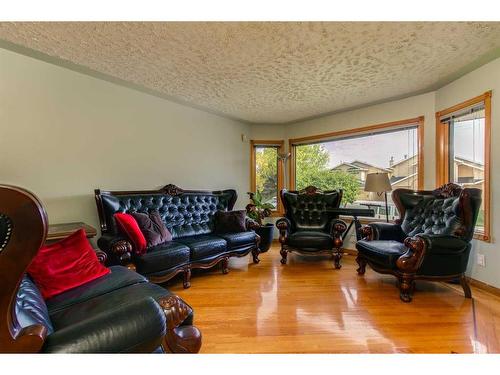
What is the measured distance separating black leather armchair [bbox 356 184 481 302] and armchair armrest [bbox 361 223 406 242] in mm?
122

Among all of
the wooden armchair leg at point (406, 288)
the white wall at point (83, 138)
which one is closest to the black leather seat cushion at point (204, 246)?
the white wall at point (83, 138)

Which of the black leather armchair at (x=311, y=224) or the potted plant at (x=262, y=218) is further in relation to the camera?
the potted plant at (x=262, y=218)

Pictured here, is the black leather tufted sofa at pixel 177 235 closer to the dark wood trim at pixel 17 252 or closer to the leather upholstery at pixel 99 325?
the leather upholstery at pixel 99 325

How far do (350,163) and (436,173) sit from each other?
126 cm

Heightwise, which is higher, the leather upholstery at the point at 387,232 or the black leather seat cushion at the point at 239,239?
the leather upholstery at the point at 387,232

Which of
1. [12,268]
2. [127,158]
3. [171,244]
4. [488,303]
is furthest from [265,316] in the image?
[127,158]

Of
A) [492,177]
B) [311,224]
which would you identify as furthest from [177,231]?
[492,177]

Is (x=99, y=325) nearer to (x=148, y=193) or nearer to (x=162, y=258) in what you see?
(x=162, y=258)

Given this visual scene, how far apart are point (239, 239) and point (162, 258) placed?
1.12 metres

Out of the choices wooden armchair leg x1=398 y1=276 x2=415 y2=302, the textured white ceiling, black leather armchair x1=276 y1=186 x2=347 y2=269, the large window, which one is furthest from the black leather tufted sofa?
wooden armchair leg x1=398 y1=276 x2=415 y2=302

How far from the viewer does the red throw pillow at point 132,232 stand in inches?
96.2

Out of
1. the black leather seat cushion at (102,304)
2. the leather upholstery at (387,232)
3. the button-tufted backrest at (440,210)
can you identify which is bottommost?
the black leather seat cushion at (102,304)

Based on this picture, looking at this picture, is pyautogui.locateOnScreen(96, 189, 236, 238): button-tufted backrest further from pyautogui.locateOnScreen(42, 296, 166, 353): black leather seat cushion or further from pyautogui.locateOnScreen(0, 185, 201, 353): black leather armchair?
pyautogui.locateOnScreen(42, 296, 166, 353): black leather seat cushion

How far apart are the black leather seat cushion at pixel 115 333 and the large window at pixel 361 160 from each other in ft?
12.5
